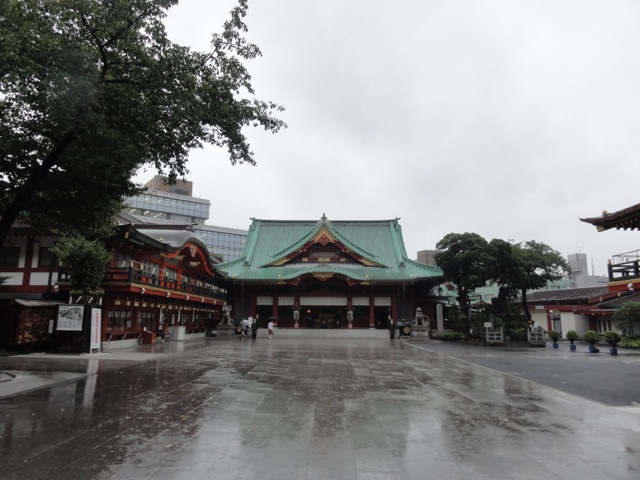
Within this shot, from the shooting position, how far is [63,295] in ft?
77.9

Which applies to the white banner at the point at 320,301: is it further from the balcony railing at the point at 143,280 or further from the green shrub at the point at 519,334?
the green shrub at the point at 519,334

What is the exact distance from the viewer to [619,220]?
17.2 meters

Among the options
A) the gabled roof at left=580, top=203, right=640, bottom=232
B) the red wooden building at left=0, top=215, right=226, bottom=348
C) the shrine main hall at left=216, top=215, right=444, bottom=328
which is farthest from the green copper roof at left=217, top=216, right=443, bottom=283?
the gabled roof at left=580, top=203, right=640, bottom=232

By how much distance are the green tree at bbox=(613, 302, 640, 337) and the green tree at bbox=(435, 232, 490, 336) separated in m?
9.39

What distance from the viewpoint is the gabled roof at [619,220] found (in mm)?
16438

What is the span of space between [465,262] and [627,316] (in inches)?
468

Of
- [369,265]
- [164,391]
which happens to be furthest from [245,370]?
[369,265]

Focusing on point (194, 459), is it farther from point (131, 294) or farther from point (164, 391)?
point (131, 294)

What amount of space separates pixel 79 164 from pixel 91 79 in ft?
9.09

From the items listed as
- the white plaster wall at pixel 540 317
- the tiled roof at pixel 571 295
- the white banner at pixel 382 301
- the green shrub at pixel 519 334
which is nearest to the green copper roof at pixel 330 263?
the white banner at pixel 382 301

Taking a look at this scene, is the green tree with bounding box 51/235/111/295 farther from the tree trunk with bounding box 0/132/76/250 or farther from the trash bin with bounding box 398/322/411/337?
the trash bin with bounding box 398/322/411/337

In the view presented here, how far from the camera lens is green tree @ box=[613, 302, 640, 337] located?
29.8 meters

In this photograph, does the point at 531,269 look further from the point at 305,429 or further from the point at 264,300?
the point at 305,429

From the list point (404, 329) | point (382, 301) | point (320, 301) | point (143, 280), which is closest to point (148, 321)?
point (143, 280)
